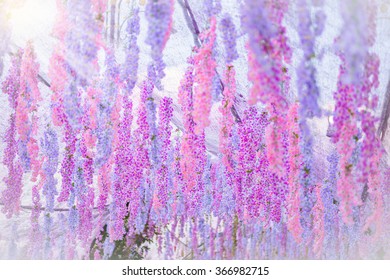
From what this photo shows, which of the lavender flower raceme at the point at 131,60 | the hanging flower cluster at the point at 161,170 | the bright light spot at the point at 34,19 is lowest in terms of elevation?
the hanging flower cluster at the point at 161,170

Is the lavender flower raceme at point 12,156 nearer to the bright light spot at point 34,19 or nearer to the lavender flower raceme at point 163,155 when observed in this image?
the bright light spot at point 34,19

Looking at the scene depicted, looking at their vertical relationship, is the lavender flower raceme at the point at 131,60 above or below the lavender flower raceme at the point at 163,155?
above

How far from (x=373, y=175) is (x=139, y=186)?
1.43m

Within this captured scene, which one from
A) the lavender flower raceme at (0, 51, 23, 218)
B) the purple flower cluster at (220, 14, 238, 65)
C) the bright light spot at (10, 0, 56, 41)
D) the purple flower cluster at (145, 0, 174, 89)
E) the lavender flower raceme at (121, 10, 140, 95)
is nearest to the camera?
the purple flower cluster at (145, 0, 174, 89)

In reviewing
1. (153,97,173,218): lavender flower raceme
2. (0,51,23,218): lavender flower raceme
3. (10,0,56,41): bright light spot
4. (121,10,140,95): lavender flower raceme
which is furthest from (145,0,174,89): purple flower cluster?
Result: (0,51,23,218): lavender flower raceme

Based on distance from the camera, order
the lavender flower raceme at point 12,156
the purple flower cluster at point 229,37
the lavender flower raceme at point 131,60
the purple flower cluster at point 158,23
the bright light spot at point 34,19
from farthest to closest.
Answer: the lavender flower raceme at point 12,156 → the bright light spot at point 34,19 → the lavender flower raceme at point 131,60 → the purple flower cluster at point 229,37 → the purple flower cluster at point 158,23

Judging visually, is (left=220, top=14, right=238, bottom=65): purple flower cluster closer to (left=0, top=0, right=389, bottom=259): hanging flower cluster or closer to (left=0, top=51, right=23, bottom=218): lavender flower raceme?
(left=0, top=0, right=389, bottom=259): hanging flower cluster

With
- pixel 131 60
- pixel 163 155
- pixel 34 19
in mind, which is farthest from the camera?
pixel 163 155

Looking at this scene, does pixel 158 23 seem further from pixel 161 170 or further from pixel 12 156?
pixel 12 156

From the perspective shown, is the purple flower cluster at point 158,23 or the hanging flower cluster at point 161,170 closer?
the purple flower cluster at point 158,23

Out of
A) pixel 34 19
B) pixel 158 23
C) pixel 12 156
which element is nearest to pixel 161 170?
pixel 12 156

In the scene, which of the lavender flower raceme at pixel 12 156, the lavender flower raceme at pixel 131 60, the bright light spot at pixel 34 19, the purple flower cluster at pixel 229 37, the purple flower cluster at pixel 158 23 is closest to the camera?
the purple flower cluster at pixel 158 23

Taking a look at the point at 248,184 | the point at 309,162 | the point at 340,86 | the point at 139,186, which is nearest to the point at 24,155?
the point at 139,186

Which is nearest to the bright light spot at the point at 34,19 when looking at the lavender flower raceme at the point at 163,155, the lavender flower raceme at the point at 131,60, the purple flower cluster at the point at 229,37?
the lavender flower raceme at the point at 131,60
